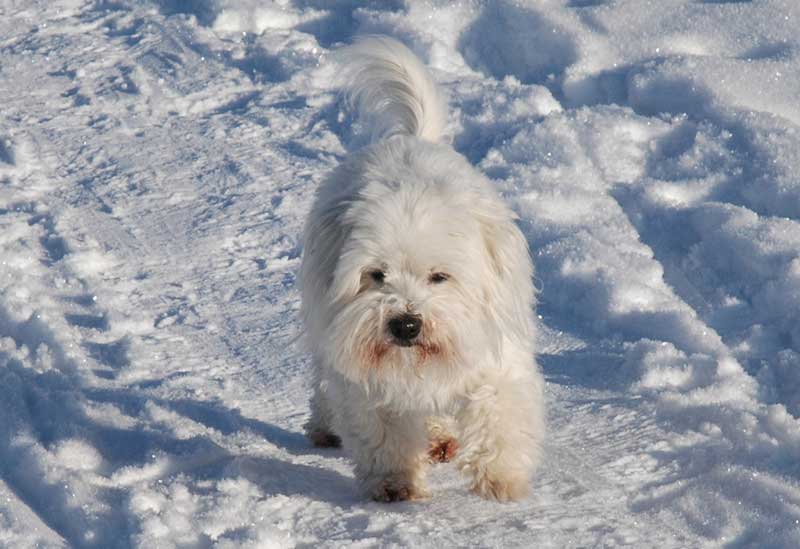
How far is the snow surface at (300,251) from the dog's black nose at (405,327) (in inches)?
22.0

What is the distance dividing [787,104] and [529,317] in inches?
137

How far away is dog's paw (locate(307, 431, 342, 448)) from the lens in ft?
16.0

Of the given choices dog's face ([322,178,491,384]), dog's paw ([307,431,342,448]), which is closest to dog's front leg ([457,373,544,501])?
dog's face ([322,178,491,384])

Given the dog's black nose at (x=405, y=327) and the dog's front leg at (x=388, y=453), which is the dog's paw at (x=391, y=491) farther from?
the dog's black nose at (x=405, y=327)

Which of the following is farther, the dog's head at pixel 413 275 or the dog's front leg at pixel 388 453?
the dog's front leg at pixel 388 453

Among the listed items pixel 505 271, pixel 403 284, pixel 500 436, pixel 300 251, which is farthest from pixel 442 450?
pixel 300 251

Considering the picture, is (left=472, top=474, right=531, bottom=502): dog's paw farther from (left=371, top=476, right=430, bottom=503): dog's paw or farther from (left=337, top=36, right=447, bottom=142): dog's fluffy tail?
(left=337, top=36, right=447, bottom=142): dog's fluffy tail

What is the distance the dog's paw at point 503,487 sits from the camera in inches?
160

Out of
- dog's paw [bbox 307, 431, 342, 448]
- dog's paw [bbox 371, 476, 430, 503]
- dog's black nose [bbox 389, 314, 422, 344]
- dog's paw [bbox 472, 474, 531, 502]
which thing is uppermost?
dog's black nose [bbox 389, 314, 422, 344]

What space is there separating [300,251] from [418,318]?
249 cm

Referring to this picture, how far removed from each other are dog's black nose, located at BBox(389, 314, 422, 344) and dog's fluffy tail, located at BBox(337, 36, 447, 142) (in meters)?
1.26

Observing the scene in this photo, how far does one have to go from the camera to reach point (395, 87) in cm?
506

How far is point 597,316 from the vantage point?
555 cm

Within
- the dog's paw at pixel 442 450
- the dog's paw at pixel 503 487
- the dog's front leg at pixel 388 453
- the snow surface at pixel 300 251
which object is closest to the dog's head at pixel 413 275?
the dog's front leg at pixel 388 453
